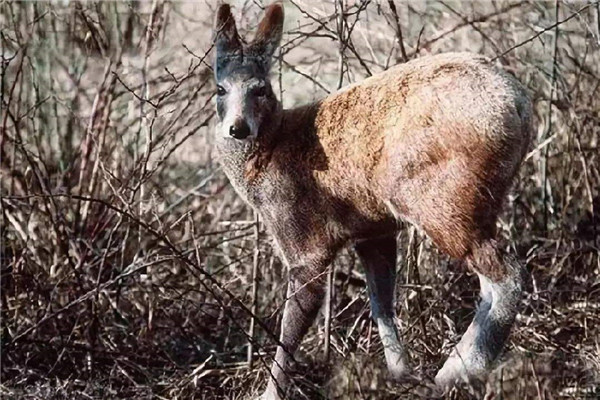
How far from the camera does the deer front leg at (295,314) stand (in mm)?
6504

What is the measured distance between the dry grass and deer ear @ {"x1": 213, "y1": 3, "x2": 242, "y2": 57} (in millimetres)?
431

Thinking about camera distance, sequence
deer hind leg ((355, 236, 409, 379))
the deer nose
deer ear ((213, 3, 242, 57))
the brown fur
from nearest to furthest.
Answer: the brown fur < the deer nose < deer ear ((213, 3, 242, 57)) < deer hind leg ((355, 236, 409, 379))

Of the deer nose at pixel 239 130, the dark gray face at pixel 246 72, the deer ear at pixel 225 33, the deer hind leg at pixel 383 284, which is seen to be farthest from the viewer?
the deer hind leg at pixel 383 284

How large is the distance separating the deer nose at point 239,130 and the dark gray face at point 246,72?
0.03m

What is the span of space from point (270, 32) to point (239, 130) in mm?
666

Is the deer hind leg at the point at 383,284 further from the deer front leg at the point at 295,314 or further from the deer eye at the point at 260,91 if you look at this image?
the deer eye at the point at 260,91

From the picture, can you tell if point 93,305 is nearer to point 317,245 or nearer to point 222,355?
point 222,355

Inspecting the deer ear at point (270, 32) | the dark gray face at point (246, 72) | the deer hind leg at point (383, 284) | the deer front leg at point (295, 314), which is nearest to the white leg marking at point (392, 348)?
the deer hind leg at point (383, 284)

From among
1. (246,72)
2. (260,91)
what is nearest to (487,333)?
(260,91)

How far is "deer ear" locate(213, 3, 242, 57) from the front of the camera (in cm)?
659

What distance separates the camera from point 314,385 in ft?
21.6

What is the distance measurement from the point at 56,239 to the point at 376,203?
289cm

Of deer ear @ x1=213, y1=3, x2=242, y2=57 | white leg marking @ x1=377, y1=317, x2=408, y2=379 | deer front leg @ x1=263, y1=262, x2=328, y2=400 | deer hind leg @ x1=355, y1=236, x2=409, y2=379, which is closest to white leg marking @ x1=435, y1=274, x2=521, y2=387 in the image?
white leg marking @ x1=377, y1=317, x2=408, y2=379

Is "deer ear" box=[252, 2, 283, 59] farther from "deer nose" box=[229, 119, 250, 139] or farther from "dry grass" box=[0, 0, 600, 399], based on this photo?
"deer nose" box=[229, 119, 250, 139]
